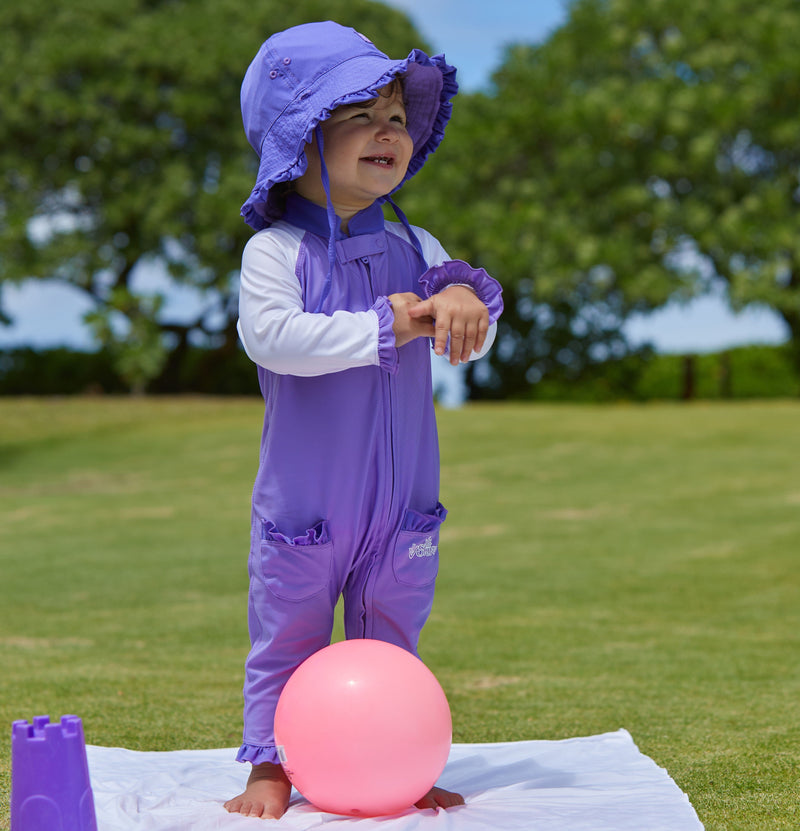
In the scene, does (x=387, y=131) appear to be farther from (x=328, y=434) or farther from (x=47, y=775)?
(x=47, y=775)

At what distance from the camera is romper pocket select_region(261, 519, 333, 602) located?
324 cm

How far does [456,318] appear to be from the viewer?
310 centimetres

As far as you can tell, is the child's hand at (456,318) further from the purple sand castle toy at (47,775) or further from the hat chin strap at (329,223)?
the purple sand castle toy at (47,775)

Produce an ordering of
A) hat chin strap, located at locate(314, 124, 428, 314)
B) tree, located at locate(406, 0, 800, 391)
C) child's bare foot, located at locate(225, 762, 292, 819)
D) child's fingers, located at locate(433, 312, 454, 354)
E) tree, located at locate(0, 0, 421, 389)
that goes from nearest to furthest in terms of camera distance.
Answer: child's fingers, located at locate(433, 312, 454, 354)
hat chin strap, located at locate(314, 124, 428, 314)
child's bare foot, located at locate(225, 762, 292, 819)
tree, located at locate(406, 0, 800, 391)
tree, located at locate(0, 0, 421, 389)

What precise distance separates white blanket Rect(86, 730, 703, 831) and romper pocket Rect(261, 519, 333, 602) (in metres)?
0.64

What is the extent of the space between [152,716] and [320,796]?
172cm

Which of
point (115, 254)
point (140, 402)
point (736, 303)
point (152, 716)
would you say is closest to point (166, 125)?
point (115, 254)

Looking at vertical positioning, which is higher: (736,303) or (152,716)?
(736,303)

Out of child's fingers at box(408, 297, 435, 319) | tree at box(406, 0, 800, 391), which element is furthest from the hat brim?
tree at box(406, 0, 800, 391)

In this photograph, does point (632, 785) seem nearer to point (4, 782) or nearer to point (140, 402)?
point (4, 782)

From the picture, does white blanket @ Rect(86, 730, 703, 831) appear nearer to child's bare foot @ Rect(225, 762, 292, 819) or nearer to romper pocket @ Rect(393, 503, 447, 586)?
child's bare foot @ Rect(225, 762, 292, 819)

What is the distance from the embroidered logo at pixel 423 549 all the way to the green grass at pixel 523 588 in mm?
1120

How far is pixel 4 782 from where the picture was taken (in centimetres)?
376

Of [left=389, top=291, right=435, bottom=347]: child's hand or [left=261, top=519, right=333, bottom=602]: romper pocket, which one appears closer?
[left=389, top=291, right=435, bottom=347]: child's hand
